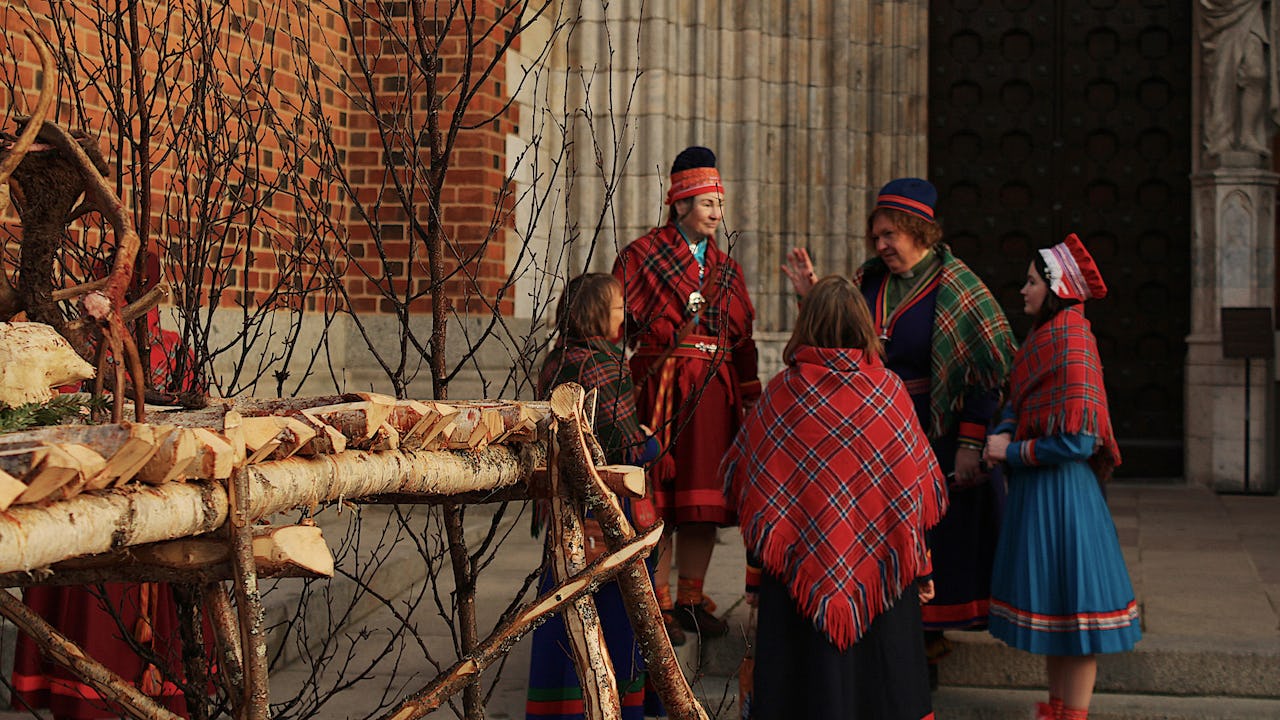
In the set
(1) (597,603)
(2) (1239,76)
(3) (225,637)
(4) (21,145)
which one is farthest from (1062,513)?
(2) (1239,76)

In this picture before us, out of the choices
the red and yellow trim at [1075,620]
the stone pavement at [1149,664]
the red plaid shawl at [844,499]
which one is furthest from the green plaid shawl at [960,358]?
the stone pavement at [1149,664]

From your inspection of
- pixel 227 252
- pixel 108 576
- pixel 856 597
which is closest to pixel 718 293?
pixel 856 597

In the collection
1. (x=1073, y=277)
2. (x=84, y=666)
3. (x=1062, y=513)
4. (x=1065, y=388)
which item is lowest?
(x=1062, y=513)

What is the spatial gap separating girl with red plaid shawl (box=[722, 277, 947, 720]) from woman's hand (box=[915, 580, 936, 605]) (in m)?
0.06

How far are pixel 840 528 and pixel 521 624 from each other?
6.95ft

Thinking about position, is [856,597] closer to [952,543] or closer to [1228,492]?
[952,543]

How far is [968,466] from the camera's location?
4.62 metres

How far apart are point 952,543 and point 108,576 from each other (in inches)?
136

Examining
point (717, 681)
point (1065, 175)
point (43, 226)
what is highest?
point (1065, 175)

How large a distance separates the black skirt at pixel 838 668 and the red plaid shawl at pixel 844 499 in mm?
56

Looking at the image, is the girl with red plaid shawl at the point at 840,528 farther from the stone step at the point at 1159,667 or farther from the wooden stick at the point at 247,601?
the wooden stick at the point at 247,601

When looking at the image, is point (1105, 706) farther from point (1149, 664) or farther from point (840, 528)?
point (840, 528)

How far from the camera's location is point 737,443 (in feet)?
13.3

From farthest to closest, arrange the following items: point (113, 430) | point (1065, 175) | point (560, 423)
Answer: point (1065, 175) < point (560, 423) < point (113, 430)
